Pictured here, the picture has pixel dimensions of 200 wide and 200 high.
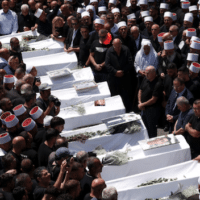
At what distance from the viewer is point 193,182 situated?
13.4 feet

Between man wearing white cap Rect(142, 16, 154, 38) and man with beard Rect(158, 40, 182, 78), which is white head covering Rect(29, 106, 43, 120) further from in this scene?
man wearing white cap Rect(142, 16, 154, 38)

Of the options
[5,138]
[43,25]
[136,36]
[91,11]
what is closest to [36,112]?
[5,138]

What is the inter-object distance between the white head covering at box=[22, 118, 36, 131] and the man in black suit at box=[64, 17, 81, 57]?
8.82 ft

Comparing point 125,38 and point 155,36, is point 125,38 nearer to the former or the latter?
point 125,38

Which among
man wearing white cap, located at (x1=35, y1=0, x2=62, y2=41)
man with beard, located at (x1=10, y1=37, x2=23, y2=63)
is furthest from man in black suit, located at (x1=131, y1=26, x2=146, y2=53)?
A: man with beard, located at (x1=10, y1=37, x2=23, y2=63)

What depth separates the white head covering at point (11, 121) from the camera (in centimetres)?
469

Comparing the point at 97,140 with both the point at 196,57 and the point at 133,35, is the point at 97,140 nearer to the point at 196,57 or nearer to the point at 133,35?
the point at 196,57

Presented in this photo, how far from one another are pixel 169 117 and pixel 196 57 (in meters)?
1.18

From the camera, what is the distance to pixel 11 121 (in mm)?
4691

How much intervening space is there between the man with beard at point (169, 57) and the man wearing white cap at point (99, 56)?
1.11 m

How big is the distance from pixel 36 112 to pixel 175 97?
2.10m

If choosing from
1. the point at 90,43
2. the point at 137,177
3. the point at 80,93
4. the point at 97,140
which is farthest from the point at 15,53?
the point at 137,177

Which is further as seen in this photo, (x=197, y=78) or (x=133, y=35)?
(x=133, y=35)

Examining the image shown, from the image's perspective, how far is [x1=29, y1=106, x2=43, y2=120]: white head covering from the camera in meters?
4.92
